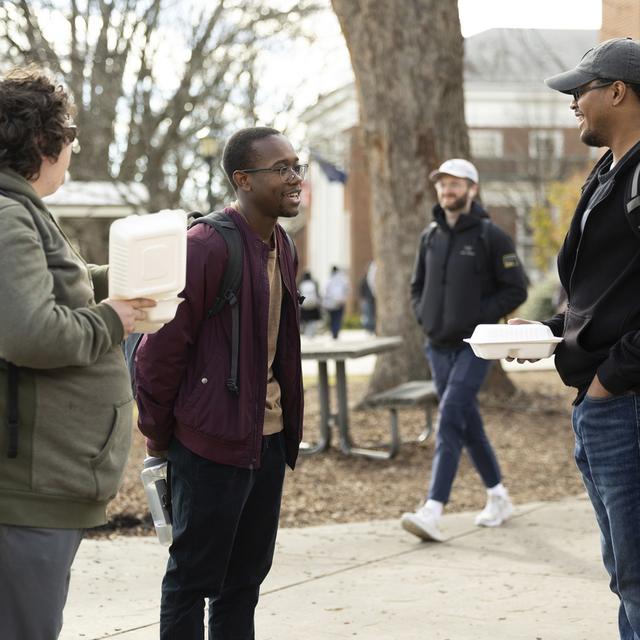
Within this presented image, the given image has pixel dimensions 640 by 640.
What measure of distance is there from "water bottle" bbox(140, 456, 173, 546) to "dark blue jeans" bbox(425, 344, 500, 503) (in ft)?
10.2

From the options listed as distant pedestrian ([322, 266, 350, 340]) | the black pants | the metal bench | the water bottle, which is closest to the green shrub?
distant pedestrian ([322, 266, 350, 340])

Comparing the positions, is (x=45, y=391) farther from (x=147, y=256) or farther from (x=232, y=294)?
(x=232, y=294)

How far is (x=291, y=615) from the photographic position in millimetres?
5227

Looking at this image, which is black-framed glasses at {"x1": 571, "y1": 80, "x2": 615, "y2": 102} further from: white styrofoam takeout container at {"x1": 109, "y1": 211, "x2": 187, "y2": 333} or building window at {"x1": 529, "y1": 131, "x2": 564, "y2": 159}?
building window at {"x1": 529, "y1": 131, "x2": 564, "y2": 159}

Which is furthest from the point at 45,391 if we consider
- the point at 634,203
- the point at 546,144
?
the point at 546,144

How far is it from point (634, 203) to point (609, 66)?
0.45 m

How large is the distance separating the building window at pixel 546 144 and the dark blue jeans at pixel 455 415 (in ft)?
125

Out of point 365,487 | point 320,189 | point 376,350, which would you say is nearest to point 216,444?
point 365,487

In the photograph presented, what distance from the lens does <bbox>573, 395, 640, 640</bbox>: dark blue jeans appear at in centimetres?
349

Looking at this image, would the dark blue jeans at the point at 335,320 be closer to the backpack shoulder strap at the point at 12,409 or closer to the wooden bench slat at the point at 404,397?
the wooden bench slat at the point at 404,397

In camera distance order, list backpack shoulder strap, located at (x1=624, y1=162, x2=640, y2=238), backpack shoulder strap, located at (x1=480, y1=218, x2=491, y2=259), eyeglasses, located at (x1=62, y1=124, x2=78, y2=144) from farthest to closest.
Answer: backpack shoulder strap, located at (x1=480, y1=218, x2=491, y2=259) → backpack shoulder strap, located at (x1=624, y1=162, x2=640, y2=238) → eyeglasses, located at (x1=62, y1=124, x2=78, y2=144)

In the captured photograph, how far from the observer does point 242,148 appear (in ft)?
13.2

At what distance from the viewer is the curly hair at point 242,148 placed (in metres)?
4.01

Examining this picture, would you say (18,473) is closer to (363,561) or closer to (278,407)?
(278,407)
